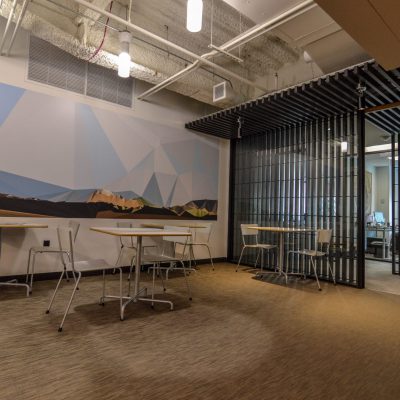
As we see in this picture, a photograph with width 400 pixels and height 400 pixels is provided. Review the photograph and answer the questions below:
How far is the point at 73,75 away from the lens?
5.12 meters

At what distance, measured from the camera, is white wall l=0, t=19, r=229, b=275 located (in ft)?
14.8

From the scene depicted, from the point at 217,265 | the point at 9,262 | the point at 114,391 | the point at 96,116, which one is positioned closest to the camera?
the point at 114,391

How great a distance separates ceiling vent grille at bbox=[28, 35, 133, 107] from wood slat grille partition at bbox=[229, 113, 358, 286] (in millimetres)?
2930

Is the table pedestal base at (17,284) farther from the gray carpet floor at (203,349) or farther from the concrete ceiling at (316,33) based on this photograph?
the concrete ceiling at (316,33)

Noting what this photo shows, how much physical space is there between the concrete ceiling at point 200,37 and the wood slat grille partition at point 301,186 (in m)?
1.10

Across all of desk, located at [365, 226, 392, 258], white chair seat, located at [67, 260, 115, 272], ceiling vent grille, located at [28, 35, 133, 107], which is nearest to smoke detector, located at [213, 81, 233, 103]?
ceiling vent grille, located at [28, 35, 133, 107]

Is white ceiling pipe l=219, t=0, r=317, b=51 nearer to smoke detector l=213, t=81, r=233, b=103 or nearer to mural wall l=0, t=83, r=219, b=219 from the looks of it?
smoke detector l=213, t=81, r=233, b=103

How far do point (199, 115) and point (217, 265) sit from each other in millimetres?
3297

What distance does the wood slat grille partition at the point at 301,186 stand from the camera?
506cm

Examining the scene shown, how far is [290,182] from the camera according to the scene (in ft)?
19.5

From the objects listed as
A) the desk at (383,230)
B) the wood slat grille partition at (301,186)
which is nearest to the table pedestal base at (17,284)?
the wood slat grille partition at (301,186)

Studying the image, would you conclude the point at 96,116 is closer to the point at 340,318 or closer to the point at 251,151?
the point at 251,151

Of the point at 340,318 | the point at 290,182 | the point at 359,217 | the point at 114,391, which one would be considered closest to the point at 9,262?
the point at 114,391

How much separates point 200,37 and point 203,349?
462 centimetres
